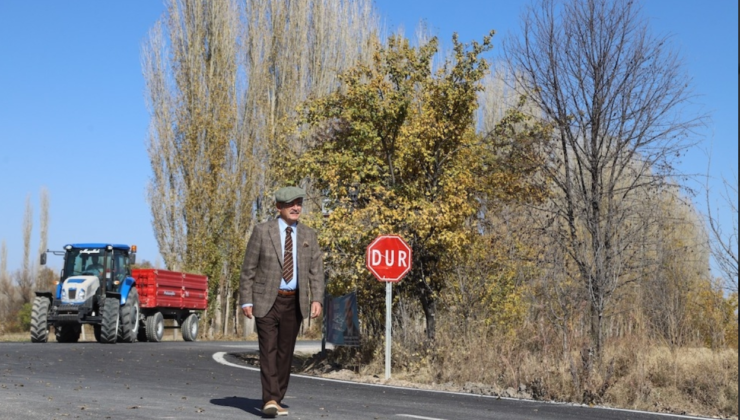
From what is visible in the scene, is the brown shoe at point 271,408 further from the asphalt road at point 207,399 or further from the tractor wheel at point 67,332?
the tractor wheel at point 67,332

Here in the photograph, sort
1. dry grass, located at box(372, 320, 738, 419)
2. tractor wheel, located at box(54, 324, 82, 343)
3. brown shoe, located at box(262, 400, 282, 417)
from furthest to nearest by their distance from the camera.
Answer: tractor wheel, located at box(54, 324, 82, 343) < dry grass, located at box(372, 320, 738, 419) < brown shoe, located at box(262, 400, 282, 417)

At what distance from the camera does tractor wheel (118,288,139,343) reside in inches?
1069

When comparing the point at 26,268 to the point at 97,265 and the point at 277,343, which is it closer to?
the point at 97,265

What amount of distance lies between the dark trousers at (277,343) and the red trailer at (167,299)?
21.4 m

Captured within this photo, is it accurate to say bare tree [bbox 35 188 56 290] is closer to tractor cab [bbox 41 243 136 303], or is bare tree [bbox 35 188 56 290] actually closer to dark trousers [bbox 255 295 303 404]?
tractor cab [bbox 41 243 136 303]

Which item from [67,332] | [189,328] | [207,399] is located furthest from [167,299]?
[207,399]

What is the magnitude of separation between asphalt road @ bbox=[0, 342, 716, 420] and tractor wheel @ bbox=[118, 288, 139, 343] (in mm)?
10702

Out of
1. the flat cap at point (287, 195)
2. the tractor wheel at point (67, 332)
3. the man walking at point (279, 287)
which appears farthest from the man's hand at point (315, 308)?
the tractor wheel at point (67, 332)

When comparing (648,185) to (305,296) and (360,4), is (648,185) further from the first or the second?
(360,4)

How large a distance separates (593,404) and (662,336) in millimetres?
2991

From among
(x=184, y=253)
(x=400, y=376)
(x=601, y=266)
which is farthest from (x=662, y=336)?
(x=184, y=253)

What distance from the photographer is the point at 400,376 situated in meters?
16.1

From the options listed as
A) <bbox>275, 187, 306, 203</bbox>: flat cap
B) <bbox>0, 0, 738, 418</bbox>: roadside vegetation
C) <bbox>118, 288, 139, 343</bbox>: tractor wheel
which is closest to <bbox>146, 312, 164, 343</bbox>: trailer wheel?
<bbox>118, 288, 139, 343</bbox>: tractor wheel

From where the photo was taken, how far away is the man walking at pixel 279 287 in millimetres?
9000
